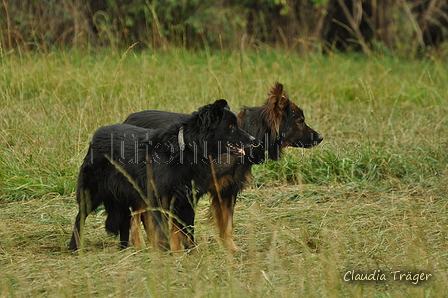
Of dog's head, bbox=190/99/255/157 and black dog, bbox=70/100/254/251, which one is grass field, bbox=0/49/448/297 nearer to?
black dog, bbox=70/100/254/251

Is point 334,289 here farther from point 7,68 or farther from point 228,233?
point 7,68

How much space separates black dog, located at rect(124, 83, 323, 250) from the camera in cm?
448

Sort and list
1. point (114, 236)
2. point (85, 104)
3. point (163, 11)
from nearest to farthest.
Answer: point (114, 236)
point (85, 104)
point (163, 11)

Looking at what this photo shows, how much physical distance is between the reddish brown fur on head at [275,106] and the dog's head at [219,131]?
1.27 ft

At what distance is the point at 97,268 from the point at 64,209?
178cm

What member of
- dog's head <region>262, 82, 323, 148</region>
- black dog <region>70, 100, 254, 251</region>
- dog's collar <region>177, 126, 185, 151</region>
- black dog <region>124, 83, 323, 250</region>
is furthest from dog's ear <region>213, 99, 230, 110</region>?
dog's head <region>262, 82, 323, 148</region>

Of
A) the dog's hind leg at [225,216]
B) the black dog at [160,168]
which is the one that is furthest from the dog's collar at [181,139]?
the dog's hind leg at [225,216]

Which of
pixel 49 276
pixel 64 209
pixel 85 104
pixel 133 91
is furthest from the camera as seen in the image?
pixel 133 91

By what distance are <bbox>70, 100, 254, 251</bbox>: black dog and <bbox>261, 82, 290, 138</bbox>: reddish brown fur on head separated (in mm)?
439

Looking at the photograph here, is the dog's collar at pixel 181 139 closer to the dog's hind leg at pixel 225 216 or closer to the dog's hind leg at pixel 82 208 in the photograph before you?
the dog's hind leg at pixel 225 216

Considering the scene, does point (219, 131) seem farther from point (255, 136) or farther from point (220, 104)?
point (255, 136)

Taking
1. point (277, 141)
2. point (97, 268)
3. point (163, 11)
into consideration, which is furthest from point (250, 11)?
point (97, 268)

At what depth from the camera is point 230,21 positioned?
40.6 ft

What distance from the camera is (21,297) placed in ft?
9.93
